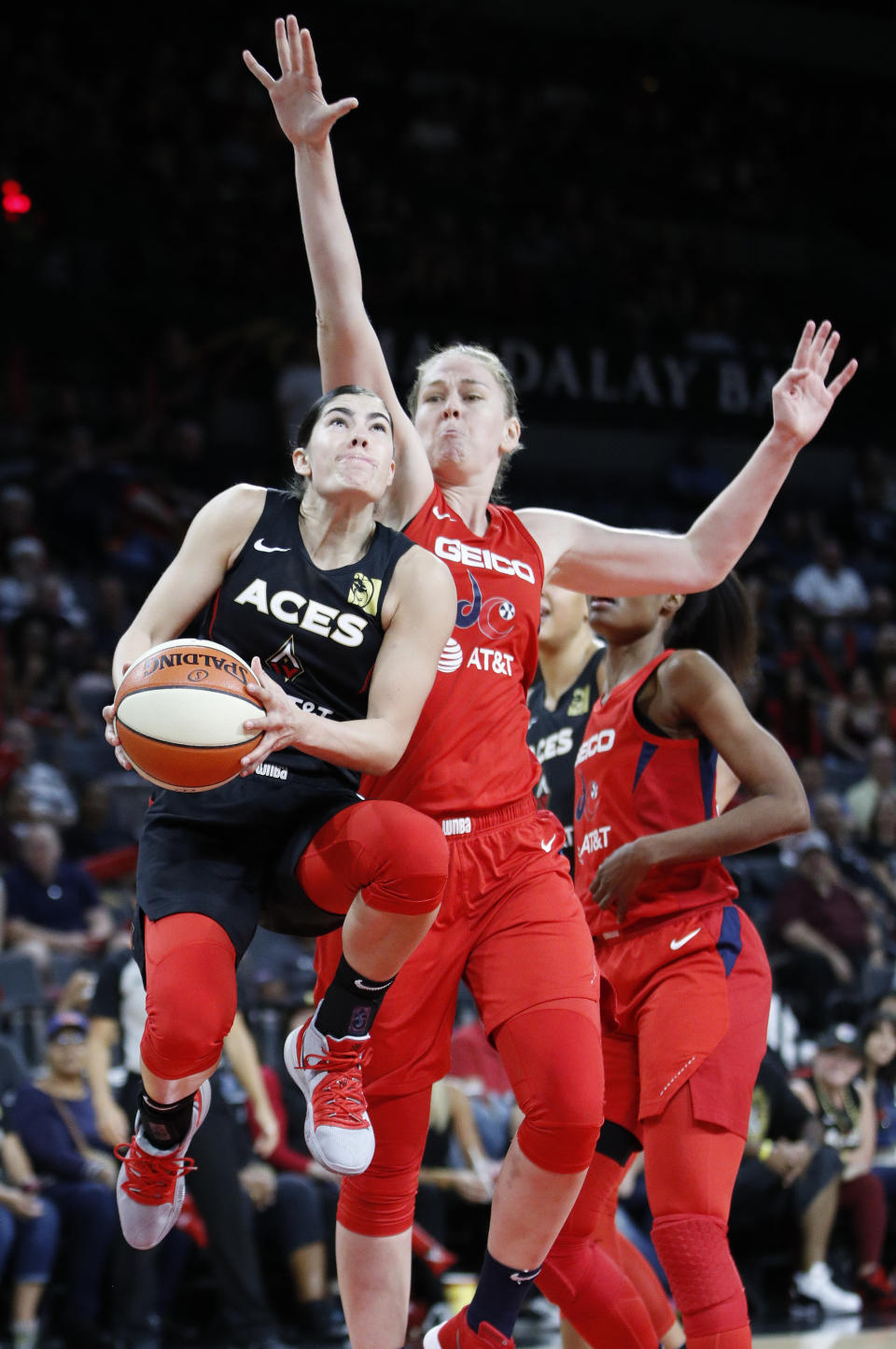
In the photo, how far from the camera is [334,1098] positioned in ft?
11.9

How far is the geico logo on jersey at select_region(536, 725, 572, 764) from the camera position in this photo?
16.8 ft

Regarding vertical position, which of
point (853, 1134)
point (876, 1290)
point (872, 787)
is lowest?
point (876, 1290)

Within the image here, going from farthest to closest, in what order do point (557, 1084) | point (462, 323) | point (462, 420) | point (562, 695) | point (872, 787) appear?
point (462, 323), point (872, 787), point (562, 695), point (462, 420), point (557, 1084)

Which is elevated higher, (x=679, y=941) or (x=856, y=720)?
(x=856, y=720)

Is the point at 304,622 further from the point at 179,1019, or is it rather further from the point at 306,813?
the point at 179,1019

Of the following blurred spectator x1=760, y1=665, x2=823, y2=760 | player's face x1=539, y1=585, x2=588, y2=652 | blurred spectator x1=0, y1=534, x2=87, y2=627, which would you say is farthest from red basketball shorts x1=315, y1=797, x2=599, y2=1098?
blurred spectator x1=760, y1=665, x2=823, y2=760

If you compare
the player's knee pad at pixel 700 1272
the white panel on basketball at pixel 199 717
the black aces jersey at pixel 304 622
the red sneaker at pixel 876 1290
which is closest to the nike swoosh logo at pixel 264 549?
the black aces jersey at pixel 304 622

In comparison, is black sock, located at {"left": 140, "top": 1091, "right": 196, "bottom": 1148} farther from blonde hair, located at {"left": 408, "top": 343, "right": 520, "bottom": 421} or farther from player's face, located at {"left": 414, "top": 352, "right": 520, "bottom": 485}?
blonde hair, located at {"left": 408, "top": 343, "right": 520, "bottom": 421}

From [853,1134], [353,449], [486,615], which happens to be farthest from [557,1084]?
[853,1134]

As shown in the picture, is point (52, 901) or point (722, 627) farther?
point (52, 901)

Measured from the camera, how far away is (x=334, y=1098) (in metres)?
3.62

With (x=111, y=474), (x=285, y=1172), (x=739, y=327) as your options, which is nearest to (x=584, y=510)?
(x=739, y=327)

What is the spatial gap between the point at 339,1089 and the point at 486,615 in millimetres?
1189

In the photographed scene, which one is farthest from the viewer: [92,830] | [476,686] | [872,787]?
[872,787]
